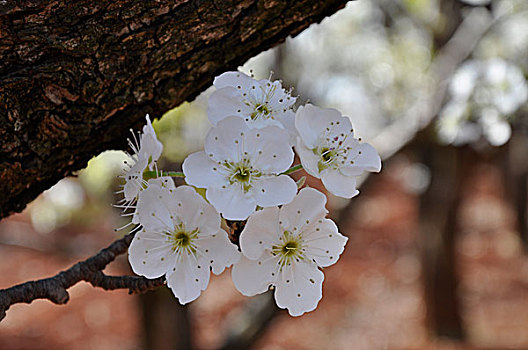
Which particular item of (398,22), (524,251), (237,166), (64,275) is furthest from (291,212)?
(524,251)

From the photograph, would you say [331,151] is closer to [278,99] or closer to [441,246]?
[278,99]

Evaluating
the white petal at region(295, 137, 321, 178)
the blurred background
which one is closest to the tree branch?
the white petal at region(295, 137, 321, 178)

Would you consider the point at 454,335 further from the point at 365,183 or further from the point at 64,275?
the point at 64,275

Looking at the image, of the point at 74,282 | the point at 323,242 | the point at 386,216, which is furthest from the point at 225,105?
the point at 386,216

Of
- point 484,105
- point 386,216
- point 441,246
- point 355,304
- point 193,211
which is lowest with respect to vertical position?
point 386,216

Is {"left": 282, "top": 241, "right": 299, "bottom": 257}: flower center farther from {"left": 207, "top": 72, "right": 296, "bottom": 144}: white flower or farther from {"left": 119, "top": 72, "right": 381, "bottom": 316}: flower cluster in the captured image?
{"left": 207, "top": 72, "right": 296, "bottom": 144}: white flower
